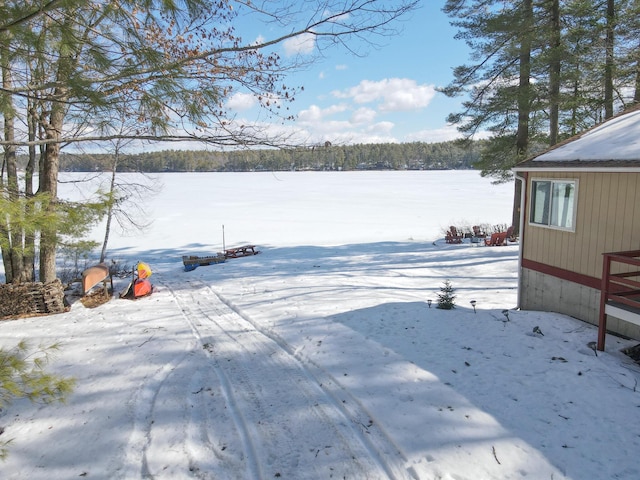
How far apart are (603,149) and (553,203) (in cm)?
128

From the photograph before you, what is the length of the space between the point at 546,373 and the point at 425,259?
1017 centimetres

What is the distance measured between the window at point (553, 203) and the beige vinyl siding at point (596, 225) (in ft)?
0.38

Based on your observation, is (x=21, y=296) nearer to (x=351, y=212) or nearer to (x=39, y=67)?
(x=39, y=67)

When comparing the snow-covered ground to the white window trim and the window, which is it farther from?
the window

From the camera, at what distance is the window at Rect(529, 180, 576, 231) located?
706 cm

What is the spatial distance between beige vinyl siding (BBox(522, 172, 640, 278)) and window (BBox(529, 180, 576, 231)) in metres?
0.12

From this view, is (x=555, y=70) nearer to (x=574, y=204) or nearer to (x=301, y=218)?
(x=574, y=204)

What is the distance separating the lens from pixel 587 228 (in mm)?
6699

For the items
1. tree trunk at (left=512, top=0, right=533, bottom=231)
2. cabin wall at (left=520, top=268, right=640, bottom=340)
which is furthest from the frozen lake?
cabin wall at (left=520, top=268, right=640, bottom=340)

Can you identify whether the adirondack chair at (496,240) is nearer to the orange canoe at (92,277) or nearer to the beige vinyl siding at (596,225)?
the beige vinyl siding at (596,225)

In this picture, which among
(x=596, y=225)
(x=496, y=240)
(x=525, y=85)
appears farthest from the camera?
(x=496, y=240)

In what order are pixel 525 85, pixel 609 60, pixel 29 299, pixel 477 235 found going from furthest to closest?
pixel 477 235 → pixel 525 85 → pixel 609 60 → pixel 29 299

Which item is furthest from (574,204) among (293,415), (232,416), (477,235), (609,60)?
(477,235)

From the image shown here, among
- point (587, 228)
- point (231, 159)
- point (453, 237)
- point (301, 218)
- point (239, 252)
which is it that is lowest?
point (239, 252)
